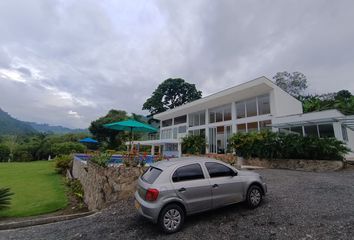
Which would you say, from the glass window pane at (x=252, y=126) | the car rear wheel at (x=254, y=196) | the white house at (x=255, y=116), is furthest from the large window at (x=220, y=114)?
the car rear wheel at (x=254, y=196)

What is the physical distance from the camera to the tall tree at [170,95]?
4803cm

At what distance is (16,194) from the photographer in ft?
34.4

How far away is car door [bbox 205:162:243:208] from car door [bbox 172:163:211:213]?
0.74ft

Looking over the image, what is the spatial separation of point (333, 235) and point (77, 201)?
11.1 metres

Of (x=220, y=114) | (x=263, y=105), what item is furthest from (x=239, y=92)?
(x=220, y=114)

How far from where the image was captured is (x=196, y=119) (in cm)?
2831

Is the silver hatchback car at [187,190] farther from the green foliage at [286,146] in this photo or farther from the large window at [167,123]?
the large window at [167,123]

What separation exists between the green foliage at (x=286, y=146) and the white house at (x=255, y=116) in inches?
95.0

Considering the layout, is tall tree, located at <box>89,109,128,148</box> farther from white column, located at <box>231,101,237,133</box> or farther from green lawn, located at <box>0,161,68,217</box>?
green lawn, located at <box>0,161,68,217</box>

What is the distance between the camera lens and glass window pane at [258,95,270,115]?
60.5 ft

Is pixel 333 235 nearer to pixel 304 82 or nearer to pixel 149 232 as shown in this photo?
pixel 149 232

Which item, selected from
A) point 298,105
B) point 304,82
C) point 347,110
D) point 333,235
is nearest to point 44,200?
point 333,235

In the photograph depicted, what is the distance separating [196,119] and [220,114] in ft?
17.5

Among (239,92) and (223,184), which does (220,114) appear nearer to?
(239,92)
